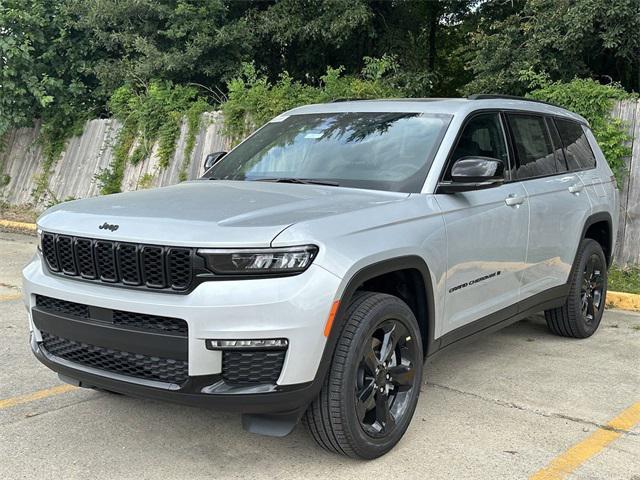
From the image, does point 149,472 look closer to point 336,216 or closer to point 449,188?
point 336,216

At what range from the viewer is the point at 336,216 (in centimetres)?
350

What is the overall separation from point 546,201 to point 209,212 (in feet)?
9.12

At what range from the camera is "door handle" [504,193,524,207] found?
15.6 feet

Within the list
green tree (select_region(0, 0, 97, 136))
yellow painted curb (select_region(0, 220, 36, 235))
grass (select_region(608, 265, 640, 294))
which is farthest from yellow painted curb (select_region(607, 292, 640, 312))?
green tree (select_region(0, 0, 97, 136))

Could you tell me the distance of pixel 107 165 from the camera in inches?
535

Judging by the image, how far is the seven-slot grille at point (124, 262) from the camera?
325cm

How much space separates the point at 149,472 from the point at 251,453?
55 cm

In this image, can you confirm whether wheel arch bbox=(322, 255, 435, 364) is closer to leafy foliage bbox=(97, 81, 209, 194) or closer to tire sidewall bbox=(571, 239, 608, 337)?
tire sidewall bbox=(571, 239, 608, 337)

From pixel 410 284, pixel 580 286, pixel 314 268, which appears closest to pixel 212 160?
pixel 410 284

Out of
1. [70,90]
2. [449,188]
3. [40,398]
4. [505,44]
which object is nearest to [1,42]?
[70,90]

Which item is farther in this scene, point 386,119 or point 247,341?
point 386,119

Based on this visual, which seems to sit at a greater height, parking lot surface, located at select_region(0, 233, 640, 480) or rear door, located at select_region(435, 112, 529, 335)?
rear door, located at select_region(435, 112, 529, 335)

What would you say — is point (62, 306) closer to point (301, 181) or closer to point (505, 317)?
point (301, 181)

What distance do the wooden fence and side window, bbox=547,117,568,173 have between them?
3.18 m
